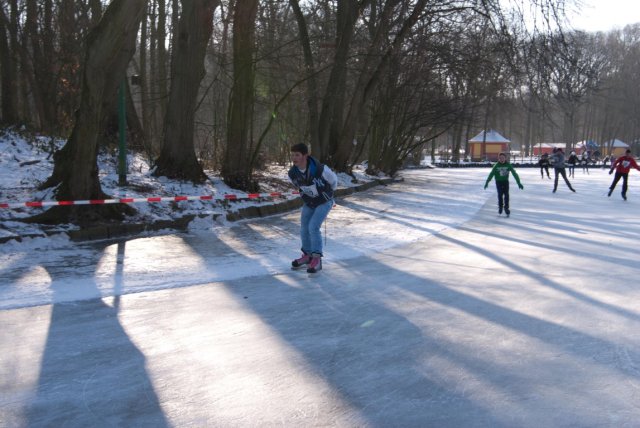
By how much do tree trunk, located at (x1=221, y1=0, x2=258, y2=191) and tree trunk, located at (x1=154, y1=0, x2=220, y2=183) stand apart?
98 cm

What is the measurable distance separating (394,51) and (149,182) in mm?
12385

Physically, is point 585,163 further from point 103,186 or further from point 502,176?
point 103,186

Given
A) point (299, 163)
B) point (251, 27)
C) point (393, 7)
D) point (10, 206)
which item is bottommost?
point (10, 206)

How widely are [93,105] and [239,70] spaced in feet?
17.5

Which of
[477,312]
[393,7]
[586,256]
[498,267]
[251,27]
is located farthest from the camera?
[393,7]

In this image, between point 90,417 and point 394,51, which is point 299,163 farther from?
point 394,51

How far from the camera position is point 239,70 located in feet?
45.4

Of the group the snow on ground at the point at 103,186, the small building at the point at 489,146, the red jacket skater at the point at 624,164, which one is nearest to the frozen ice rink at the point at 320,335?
the snow on ground at the point at 103,186

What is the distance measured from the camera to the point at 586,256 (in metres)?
8.03

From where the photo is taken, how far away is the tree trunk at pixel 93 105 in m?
8.84

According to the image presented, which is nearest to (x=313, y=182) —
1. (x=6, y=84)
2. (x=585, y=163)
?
(x=6, y=84)

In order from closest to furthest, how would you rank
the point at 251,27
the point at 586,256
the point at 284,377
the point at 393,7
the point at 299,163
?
the point at 284,377 < the point at 299,163 < the point at 586,256 < the point at 251,27 < the point at 393,7

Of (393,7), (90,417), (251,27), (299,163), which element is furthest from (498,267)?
(393,7)

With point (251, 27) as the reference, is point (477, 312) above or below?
below
